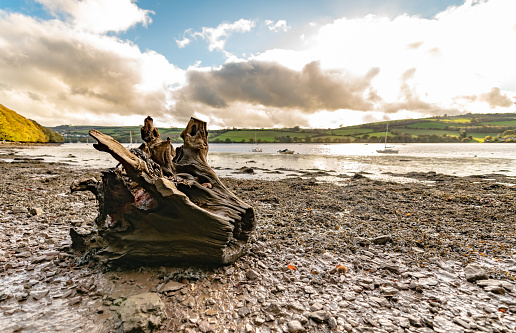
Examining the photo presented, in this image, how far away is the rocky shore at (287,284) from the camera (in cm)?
409

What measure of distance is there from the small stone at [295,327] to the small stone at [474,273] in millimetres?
4635

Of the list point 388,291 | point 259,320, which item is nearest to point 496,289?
point 388,291

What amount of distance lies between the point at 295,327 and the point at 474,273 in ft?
16.3

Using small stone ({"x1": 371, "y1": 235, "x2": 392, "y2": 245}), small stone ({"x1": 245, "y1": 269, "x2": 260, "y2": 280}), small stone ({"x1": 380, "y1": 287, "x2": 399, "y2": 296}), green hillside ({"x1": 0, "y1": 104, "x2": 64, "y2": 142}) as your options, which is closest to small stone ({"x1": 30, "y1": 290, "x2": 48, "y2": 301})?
small stone ({"x1": 245, "y1": 269, "x2": 260, "y2": 280})

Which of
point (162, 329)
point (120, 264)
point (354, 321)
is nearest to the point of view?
point (162, 329)

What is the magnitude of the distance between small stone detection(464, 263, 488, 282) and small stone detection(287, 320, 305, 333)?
15.2 feet

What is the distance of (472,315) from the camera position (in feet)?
14.3

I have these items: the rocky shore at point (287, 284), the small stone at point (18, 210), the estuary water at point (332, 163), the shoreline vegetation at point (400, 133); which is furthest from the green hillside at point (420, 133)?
the rocky shore at point (287, 284)

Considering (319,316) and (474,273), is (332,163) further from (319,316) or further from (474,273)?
(319,316)

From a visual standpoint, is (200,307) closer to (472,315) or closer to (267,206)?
(472,315)

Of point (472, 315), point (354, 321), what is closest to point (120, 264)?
point (354, 321)

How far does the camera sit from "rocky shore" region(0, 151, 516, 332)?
13.4ft

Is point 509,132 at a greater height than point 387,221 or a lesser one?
greater

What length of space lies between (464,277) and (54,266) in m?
10.2
